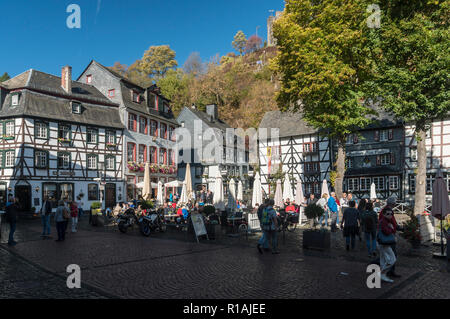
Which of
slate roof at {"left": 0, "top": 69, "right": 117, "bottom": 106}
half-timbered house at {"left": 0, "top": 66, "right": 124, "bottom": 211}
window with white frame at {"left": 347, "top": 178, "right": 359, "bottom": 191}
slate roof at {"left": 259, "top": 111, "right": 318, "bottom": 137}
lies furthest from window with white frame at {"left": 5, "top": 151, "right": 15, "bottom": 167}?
window with white frame at {"left": 347, "top": 178, "right": 359, "bottom": 191}

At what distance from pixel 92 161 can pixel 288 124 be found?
22.1 metres

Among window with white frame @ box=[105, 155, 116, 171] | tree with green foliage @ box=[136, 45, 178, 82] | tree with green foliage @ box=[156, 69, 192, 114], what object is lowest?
window with white frame @ box=[105, 155, 116, 171]

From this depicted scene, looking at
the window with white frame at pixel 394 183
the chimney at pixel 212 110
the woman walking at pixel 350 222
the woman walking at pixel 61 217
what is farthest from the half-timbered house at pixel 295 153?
the woman walking at pixel 61 217

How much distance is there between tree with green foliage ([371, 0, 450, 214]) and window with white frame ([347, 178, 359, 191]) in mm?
16558

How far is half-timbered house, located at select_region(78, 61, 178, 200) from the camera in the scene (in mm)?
36312

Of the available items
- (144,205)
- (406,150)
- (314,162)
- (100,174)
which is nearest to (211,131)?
(314,162)

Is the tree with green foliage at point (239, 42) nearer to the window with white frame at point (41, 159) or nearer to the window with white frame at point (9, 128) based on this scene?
the window with white frame at point (41, 159)

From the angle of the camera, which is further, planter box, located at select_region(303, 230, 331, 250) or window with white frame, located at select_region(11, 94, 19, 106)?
window with white frame, located at select_region(11, 94, 19, 106)

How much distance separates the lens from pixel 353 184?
36.6m

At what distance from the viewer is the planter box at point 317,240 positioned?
38.0 ft

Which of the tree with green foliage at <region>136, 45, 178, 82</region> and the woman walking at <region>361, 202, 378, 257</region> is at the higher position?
the tree with green foliage at <region>136, 45, 178, 82</region>

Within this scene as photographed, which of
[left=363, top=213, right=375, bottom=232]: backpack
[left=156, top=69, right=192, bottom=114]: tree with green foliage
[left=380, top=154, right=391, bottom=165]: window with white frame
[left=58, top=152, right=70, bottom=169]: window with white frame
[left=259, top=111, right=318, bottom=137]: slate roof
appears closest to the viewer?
[left=363, top=213, right=375, bottom=232]: backpack

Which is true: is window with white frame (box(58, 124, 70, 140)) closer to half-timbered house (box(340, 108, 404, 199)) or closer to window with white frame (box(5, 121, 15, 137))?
window with white frame (box(5, 121, 15, 137))

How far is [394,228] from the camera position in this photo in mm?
7801
